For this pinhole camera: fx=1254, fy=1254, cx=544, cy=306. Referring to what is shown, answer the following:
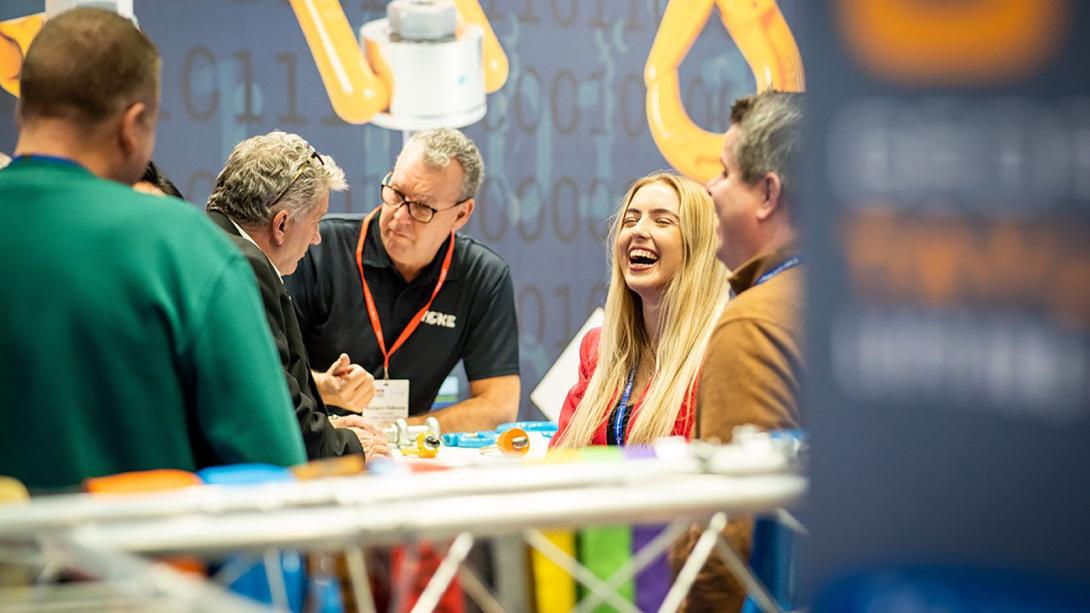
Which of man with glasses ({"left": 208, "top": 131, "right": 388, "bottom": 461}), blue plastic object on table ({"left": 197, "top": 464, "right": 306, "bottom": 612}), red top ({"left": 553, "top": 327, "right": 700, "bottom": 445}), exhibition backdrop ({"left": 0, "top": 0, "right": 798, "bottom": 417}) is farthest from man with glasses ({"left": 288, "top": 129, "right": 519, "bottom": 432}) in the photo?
blue plastic object on table ({"left": 197, "top": 464, "right": 306, "bottom": 612})

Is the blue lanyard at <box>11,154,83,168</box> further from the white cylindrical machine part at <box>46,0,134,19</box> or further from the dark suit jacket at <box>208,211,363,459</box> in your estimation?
the white cylindrical machine part at <box>46,0,134,19</box>

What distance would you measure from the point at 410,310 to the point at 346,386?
1.02 meters

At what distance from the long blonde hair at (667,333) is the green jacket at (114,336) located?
145 cm

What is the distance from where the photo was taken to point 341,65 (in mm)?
5664

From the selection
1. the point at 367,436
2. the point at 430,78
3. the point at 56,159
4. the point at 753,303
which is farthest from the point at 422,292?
the point at 56,159

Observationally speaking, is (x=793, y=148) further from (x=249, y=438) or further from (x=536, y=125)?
(x=536, y=125)

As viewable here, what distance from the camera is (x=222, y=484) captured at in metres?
1.29

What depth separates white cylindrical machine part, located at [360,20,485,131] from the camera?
5.74 metres

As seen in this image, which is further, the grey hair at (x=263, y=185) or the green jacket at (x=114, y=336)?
the grey hair at (x=263, y=185)

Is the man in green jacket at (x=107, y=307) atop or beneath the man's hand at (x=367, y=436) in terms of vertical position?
atop

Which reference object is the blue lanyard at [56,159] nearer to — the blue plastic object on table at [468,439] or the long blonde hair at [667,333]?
the long blonde hair at [667,333]

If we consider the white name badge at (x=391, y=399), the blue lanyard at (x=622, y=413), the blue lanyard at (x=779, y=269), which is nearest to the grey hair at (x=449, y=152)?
the white name badge at (x=391, y=399)

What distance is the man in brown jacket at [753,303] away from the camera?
6.34ft

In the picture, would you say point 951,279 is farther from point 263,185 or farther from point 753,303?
point 263,185
